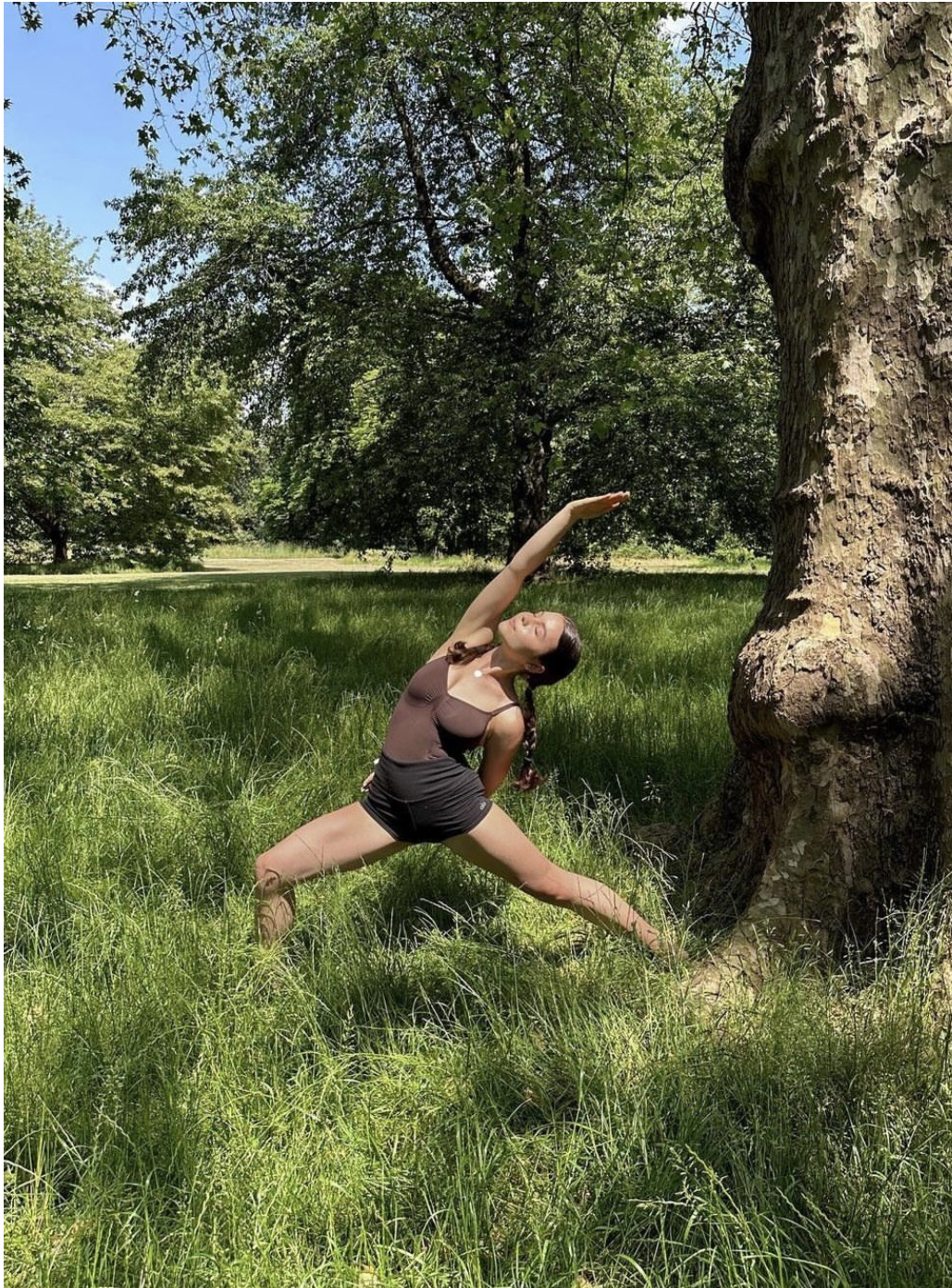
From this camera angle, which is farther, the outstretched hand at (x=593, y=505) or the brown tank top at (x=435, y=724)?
the outstretched hand at (x=593, y=505)

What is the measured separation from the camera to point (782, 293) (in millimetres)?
3174

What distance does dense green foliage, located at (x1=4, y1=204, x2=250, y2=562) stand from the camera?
29.3 m

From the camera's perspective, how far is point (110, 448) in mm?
32750

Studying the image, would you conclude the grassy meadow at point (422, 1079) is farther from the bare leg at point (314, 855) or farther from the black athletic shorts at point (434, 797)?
the black athletic shorts at point (434, 797)

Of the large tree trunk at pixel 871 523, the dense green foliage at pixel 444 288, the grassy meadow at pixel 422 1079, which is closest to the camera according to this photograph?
the grassy meadow at pixel 422 1079

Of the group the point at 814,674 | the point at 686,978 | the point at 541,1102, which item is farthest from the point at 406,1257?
the point at 814,674

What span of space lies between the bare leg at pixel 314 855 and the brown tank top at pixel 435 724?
0.27m

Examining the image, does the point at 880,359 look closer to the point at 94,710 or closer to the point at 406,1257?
the point at 406,1257

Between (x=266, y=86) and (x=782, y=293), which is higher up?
(x=266, y=86)

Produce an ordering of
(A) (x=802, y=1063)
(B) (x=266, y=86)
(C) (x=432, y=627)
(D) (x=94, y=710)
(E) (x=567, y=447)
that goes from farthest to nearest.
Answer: (E) (x=567, y=447) < (B) (x=266, y=86) < (C) (x=432, y=627) < (D) (x=94, y=710) < (A) (x=802, y=1063)

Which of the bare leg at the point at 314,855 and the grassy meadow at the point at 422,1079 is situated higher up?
the bare leg at the point at 314,855

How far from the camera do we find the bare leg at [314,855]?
2793 millimetres

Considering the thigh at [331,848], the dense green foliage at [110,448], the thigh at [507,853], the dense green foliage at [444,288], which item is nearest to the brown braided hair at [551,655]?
the thigh at [507,853]

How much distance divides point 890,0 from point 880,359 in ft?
3.63
